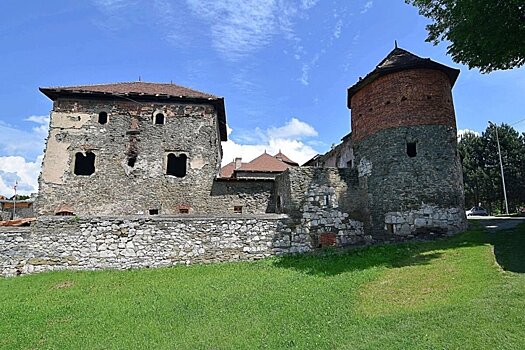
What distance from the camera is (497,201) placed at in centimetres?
4141

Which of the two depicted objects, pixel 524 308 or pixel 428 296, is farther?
pixel 428 296

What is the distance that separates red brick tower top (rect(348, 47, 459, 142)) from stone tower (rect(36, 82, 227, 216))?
9152 millimetres

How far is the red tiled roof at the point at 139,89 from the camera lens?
64.0ft

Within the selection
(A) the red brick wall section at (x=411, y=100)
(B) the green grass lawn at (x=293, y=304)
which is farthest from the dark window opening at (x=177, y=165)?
(A) the red brick wall section at (x=411, y=100)

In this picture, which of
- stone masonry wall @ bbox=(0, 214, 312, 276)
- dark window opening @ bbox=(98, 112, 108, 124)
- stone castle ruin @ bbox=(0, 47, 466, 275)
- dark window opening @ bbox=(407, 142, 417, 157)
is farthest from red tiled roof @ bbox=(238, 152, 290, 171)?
stone masonry wall @ bbox=(0, 214, 312, 276)

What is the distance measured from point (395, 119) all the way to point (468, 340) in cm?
1078

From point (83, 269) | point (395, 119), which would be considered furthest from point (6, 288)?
point (395, 119)

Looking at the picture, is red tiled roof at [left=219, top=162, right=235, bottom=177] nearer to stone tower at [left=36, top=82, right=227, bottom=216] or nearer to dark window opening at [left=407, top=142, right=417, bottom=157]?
stone tower at [left=36, top=82, right=227, bottom=216]

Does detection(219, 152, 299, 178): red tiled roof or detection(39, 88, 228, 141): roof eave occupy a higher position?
detection(39, 88, 228, 141): roof eave

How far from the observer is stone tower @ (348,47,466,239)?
13.8 metres

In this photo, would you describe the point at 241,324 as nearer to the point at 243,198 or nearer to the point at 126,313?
the point at 126,313

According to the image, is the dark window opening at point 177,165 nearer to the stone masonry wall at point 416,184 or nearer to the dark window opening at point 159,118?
the dark window opening at point 159,118

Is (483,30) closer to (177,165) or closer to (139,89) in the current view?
(177,165)

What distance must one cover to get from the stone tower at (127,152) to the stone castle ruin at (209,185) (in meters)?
0.06
